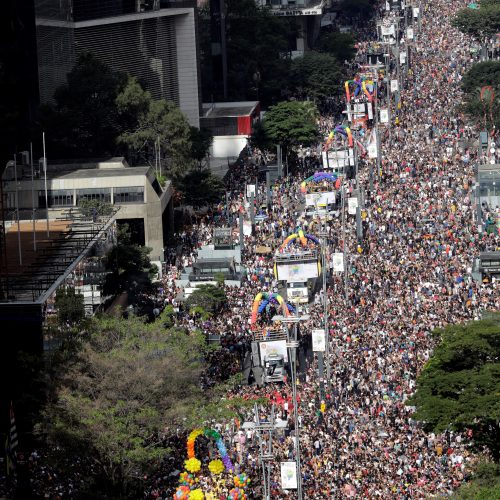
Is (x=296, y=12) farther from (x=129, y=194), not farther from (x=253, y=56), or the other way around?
(x=129, y=194)

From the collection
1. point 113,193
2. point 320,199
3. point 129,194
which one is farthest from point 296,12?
point 113,193

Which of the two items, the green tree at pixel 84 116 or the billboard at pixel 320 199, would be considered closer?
the billboard at pixel 320 199

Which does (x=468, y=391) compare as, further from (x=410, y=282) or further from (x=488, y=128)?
(x=488, y=128)

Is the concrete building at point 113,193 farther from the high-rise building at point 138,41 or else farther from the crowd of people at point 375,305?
the high-rise building at point 138,41

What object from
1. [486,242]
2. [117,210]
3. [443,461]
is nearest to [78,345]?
[443,461]

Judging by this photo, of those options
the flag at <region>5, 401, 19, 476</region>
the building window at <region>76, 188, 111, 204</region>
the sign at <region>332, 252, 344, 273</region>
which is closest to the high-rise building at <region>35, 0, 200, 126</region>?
the building window at <region>76, 188, 111, 204</region>

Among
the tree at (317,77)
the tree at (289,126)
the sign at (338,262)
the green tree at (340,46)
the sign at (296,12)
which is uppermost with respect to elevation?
the sign at (296,12)

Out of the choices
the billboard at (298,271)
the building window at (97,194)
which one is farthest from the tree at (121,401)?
the building window at (97,194)
